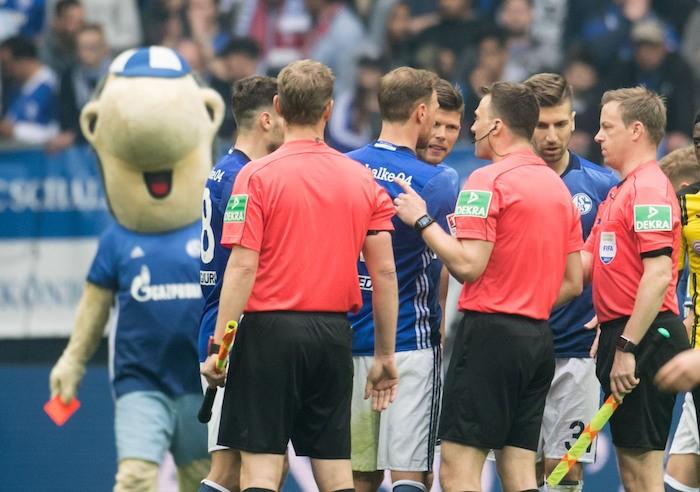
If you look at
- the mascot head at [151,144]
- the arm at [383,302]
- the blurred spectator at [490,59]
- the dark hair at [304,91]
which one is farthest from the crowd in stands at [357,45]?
the dark hair at [304,91]

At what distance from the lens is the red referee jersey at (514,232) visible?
5695 millimetres

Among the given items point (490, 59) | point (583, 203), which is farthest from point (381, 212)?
point (490, 59)

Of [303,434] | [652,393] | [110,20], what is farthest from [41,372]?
[652,393]

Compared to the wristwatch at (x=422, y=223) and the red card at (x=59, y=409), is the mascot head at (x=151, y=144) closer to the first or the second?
the red card at (x=59, y=409)

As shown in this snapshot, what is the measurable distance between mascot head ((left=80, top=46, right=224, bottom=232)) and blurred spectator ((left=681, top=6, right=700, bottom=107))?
4163 mm

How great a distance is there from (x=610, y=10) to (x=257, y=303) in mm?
6027

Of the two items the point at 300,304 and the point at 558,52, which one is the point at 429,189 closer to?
the point at 300,304

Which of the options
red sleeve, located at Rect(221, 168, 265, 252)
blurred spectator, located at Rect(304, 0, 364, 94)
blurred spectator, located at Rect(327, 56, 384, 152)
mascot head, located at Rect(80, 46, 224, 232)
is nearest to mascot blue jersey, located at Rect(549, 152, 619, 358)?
red sleeve, located at Rect(221, 168, 265, 252)

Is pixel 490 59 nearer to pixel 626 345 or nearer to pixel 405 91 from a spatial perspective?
pixel 405 91

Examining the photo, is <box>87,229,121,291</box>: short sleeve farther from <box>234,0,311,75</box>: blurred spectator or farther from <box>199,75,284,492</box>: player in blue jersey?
<box>234,0,311,75</box>: blurred spectator

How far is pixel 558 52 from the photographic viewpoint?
10.5 m

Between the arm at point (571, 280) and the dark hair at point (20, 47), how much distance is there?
6112mm

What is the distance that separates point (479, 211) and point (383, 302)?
53 cm

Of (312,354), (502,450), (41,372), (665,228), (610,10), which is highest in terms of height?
(610,10)
